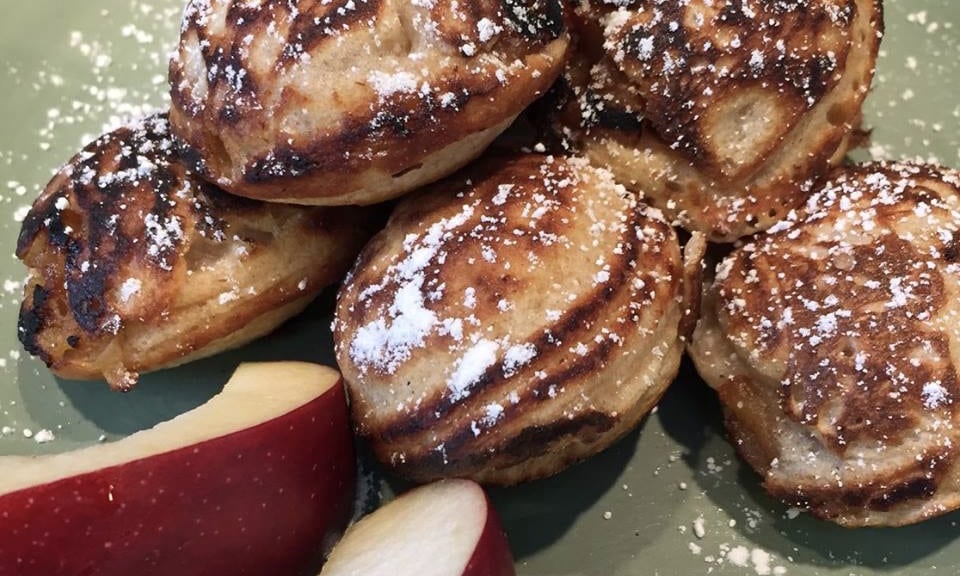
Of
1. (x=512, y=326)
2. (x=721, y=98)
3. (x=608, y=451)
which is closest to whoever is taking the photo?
(x=512, y=326)

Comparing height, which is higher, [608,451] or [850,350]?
[850,350]

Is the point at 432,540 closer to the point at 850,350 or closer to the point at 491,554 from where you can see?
the point at 491,554

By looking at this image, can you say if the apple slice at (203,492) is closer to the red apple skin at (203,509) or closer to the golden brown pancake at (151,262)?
the red apple skin at (203,509)

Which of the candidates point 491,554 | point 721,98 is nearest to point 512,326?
point 491,554

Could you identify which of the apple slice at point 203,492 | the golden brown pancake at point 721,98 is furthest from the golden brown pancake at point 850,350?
the apple slice at point 203,492

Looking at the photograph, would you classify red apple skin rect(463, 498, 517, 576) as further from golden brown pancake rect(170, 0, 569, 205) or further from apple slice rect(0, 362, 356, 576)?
golden brown pancake rect(170, 0, 569, 205)
